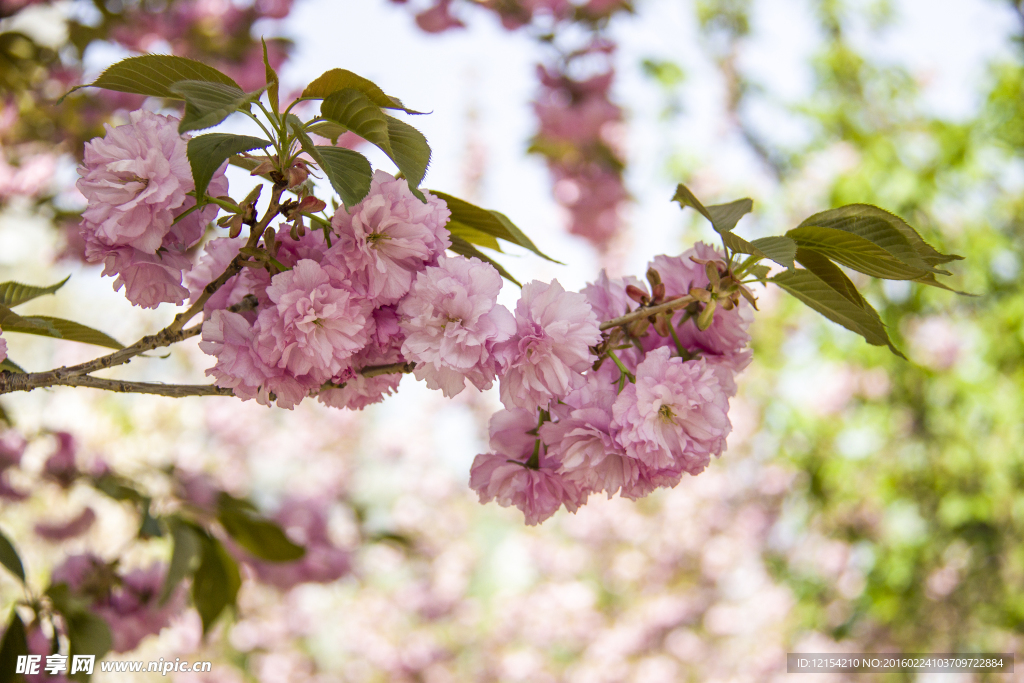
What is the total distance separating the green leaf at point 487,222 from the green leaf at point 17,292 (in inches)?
11.8

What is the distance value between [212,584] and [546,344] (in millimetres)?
837

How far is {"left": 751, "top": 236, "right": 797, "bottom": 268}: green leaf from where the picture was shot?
0.40 m

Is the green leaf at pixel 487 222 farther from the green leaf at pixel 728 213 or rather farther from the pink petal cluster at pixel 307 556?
the pink petal cluster at pixel 307 556

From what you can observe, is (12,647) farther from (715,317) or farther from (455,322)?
(715,317)

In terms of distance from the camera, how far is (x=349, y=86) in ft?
1.37

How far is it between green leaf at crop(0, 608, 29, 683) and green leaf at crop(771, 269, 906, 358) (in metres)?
0.94

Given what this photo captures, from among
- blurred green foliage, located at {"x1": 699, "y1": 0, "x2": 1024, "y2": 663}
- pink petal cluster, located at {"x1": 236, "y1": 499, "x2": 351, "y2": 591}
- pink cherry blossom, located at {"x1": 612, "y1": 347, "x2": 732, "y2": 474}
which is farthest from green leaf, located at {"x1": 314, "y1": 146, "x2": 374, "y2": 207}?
blurred green foliage, located at {"x1": 699, "y1": 0, "x2": 1024, "y2": 663}

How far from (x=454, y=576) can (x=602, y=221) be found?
269 cm

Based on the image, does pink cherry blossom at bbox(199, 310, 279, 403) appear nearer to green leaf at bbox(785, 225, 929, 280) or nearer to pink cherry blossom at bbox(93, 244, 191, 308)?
pink cherry blossom at bbox(93, 244, 191, 308)

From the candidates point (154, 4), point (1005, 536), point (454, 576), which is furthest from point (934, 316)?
point (454, 576)

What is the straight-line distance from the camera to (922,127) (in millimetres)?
2135

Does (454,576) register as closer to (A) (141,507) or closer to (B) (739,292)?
(A) (141,507)

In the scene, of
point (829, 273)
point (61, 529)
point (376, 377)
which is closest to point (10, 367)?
point (376, 377)

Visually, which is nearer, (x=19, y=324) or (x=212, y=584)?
(x=19, y=324)
